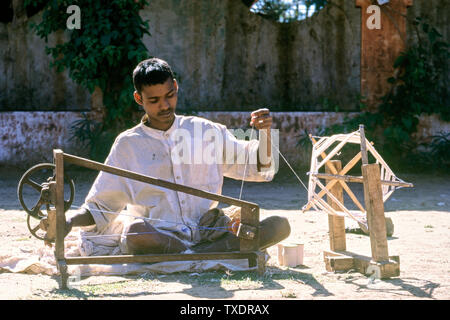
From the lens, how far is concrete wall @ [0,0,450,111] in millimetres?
9406

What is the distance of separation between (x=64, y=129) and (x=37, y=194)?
170 cm

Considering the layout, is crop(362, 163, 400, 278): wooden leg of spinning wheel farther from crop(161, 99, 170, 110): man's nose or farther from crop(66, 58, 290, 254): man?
crop(161, 99, 170, 110): man's nose

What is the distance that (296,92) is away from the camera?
385 inches

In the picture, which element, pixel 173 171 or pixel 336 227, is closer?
pixel 173 171

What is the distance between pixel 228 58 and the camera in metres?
9.67

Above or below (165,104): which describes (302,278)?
below

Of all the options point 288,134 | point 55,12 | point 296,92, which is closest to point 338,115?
point 288,134

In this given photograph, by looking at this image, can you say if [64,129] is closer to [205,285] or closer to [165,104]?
[165,104]

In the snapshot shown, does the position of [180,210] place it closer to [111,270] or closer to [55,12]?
[111,270]

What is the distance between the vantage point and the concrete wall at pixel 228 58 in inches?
370

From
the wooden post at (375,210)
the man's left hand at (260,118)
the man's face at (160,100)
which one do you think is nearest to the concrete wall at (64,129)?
the man's face at (160,100)

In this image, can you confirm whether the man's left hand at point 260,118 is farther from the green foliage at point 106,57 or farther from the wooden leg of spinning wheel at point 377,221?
the green foliage at point 106,57

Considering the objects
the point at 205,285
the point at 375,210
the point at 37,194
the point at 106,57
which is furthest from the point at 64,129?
the point at 375,210

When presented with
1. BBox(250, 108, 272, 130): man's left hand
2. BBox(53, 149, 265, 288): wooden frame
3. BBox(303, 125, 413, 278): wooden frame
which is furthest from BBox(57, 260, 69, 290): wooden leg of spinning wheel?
BBox(303, 125, 413, 278): wooden frame
